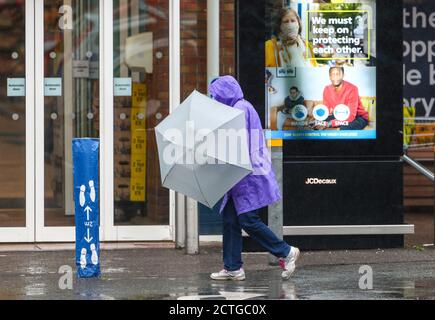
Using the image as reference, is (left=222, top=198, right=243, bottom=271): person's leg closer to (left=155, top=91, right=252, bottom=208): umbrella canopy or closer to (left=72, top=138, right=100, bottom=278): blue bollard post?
(left=155, top=91, right=252, bottom=208): umbrella canopy

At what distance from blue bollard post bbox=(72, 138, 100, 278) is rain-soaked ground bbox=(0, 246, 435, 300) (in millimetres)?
360

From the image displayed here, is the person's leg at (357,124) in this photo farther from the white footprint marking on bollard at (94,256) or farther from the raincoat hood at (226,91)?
the white footprint marking on bollard at (94,256)

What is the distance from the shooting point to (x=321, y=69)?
10.9 m

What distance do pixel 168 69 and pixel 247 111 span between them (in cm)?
280

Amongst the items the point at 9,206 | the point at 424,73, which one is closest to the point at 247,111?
the point at 9,206

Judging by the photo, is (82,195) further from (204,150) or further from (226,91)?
(226,91)

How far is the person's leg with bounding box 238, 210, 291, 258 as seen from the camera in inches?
357

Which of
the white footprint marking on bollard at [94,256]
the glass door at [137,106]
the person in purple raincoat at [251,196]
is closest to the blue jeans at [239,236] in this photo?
the person in purple raincoat at [251,196]

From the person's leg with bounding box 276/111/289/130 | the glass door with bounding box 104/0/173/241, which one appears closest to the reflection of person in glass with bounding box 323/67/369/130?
the person's leg with bounding box 276/111/289/130

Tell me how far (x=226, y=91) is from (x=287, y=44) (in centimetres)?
193

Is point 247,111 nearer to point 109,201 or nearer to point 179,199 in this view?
point 179,199

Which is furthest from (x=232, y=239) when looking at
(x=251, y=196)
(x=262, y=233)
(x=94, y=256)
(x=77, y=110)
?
(x=77, y=110)

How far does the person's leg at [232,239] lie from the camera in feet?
30.2

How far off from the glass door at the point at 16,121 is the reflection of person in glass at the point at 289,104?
2729 millimetres
